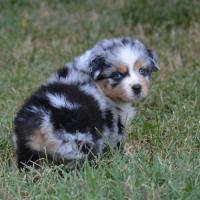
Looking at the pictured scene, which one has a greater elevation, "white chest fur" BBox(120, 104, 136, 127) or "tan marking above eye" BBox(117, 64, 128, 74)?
"tan marking above eye" BBox(117, 64, 128, 74)

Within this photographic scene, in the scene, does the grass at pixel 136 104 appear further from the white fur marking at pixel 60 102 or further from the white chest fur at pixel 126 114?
the white fur marking at pixel 60 102

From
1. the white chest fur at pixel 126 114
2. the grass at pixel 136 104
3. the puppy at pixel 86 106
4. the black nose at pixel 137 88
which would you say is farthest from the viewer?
the white chest fur at pixel 126 114

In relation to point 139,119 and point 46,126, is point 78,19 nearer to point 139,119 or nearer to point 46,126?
point 139,119

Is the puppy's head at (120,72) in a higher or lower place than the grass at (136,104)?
higher

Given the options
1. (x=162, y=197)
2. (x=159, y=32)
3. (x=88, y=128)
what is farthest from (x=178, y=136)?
(x=159, y=32)

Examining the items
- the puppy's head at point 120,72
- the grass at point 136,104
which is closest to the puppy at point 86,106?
the puppy's head at point 120,72

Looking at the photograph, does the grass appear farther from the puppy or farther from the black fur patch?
the black fur patch

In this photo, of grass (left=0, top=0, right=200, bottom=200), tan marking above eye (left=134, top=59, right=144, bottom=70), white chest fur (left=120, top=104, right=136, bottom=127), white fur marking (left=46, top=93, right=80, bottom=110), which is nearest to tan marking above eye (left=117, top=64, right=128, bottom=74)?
tan marking above eye (left=134, top=59, right=144, bottom=70)

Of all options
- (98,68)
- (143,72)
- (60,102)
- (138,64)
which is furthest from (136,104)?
(60,102)
